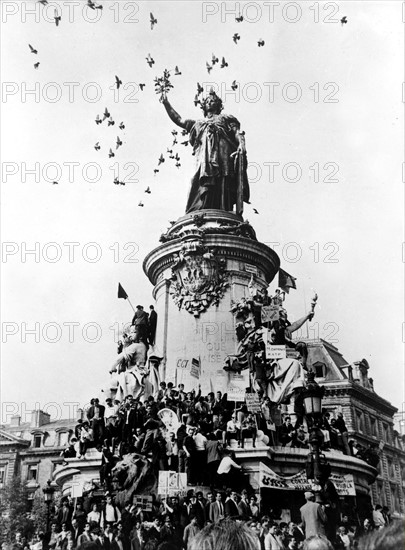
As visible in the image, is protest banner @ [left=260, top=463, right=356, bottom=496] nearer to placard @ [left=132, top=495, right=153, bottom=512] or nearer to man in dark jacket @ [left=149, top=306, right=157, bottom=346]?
placard @ [left=132, top=495, right=153, bottom=512]

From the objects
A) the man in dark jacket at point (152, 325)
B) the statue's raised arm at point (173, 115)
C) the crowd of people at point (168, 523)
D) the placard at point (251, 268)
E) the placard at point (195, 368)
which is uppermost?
the statue's raised arm at point (173, 115)

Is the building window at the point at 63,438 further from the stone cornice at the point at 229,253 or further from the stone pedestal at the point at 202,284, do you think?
the stone pedestal at the point at 202,284

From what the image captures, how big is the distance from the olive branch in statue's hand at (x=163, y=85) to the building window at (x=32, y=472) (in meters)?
37.6

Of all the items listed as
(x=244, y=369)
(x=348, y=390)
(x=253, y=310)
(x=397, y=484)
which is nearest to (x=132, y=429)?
(x=244, y=369)

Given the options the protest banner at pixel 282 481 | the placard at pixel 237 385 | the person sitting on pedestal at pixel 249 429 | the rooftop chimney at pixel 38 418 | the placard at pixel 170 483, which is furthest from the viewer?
the rooftop chimney at pixel 38 418

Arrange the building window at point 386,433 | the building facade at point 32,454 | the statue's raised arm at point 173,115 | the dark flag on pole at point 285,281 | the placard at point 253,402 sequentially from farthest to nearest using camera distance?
the building facade at point 32,454
the building window at point 386,433
the statue's raised arm at point 173,115
the dark flag on pole at point 285,281
the placard at point 253,402

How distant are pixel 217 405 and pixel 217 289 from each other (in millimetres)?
5213

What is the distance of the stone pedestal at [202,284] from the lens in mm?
23531

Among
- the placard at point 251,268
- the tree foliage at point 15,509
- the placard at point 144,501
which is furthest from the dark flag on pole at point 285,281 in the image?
the tree foliage at point 15,509

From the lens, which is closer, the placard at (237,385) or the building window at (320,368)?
the placard at (237,385)

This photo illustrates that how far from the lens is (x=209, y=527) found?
139 inches

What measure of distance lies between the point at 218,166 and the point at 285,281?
534 centimetres

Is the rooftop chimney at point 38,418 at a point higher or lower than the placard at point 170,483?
higher

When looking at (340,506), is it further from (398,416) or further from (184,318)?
Result: (398,416)
